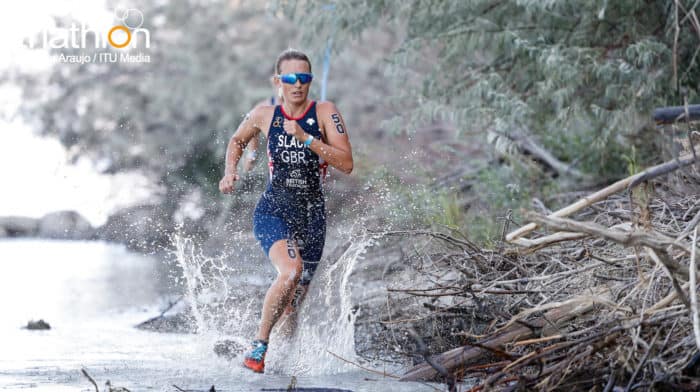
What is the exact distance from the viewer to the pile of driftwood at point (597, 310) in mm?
3869

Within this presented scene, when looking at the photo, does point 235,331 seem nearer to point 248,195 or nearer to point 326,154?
point 326,154

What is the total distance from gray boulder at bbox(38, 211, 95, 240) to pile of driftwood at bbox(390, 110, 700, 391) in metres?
14.2

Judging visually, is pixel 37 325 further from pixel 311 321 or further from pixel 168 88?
pixel 168 88

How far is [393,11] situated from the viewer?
10047 millimetres

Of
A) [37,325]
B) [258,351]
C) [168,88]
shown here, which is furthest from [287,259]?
[168,88]

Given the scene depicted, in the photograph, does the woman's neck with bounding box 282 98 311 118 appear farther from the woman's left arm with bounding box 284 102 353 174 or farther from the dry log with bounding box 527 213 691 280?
the dry log with bounding box 527 213 691 280

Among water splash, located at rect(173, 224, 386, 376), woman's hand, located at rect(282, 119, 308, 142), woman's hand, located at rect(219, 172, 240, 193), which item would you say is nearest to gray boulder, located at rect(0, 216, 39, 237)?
water splash, located at rect(173, 224, 386, 376)

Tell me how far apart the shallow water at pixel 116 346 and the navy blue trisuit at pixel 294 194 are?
419 mm

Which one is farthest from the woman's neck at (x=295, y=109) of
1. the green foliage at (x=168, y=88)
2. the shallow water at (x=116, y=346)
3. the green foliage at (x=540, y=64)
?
the green foliage at (x=168, y=88)

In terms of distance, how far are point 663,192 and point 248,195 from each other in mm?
6023

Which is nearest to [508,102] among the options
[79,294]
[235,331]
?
[235,331]

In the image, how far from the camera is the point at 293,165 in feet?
20.4

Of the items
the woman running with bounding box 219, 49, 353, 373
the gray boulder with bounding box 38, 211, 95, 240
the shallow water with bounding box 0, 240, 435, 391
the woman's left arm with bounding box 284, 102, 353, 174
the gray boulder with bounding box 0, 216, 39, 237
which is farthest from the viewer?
the gray boulder with bounding box 0, 216, 39, 237

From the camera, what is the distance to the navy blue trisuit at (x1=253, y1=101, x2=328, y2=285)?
6.12 metres
